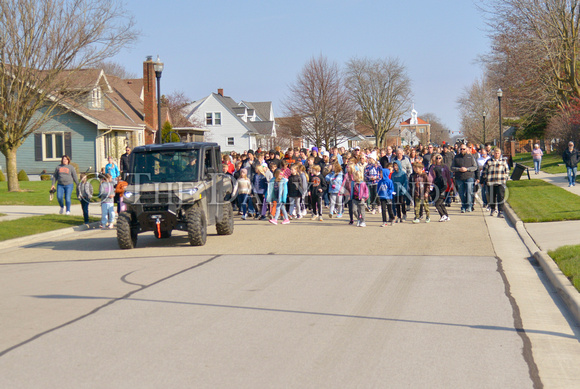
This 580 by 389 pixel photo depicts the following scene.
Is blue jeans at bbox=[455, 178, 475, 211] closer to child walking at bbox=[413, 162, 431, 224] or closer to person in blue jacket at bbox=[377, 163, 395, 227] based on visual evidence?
child walking at bbox=[413, 162, 431, 224]

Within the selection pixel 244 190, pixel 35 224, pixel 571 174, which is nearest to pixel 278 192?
pixel 244 190

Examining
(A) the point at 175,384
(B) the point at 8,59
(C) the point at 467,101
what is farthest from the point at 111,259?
(C) the point at 467,101

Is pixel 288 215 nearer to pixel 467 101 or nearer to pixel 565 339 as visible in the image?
pixel 565 339

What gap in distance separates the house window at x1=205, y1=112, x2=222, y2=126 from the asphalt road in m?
62.5

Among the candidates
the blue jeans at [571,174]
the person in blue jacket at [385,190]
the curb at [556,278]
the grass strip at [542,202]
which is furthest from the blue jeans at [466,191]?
the blue jeans at [571,174]

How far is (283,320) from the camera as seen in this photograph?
720 centimetres

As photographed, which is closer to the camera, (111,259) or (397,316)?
(397,316)

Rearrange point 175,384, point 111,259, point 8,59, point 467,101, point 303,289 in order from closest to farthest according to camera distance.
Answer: point 175,384, point 303,289, point 111,259, point 8,59, point 467,101

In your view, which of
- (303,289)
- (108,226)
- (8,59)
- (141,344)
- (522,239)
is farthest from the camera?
(8,59)

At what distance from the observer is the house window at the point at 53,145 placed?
131ft

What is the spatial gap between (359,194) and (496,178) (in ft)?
13.8

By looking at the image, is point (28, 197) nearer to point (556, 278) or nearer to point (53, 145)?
point (53, 145)

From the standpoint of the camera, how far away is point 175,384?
517 cm

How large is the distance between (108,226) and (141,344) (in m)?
12.8
